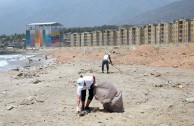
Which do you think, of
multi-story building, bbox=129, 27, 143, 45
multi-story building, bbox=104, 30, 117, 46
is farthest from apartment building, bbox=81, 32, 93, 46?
multi-story building, bbox=129, 27, 143, 45

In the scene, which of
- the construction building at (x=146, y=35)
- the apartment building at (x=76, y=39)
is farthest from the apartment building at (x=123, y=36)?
the apartment building at (x=76, y=39)

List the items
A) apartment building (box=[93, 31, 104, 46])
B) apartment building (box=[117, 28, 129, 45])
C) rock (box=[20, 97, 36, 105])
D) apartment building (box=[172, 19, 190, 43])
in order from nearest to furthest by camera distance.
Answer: rock (box=[20, 97, 36, 105]) → apartment building (box=[172, 19, 190, 43]) → apartment building (box=[117, 28, 129, 45]) → apartment building (box=[93, 31, 104, 46])

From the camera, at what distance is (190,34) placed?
7056 cm

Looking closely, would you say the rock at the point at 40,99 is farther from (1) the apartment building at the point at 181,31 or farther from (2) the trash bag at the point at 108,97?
(1) the apartment building at the point at 181,31

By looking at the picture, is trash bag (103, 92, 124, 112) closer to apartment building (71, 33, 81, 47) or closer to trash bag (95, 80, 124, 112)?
trash bag (95, 80, 124, 112)

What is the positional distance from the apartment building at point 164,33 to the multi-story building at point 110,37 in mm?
30329

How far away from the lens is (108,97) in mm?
9547

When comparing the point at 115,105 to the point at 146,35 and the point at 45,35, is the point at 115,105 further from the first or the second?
the point at 45,35

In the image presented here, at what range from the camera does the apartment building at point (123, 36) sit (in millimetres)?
103963

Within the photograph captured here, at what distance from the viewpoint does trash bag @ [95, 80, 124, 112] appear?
9.54 metres

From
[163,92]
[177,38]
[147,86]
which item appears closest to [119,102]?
[163,92]

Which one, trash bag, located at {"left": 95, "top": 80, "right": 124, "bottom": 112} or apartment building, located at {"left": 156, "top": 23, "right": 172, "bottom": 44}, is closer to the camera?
trash bag, located at {"left": 95, "top": 80, "right": 124, "bottom": 112}

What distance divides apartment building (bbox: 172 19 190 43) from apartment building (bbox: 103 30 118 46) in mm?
37471

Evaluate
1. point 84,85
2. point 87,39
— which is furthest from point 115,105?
point 87,39
